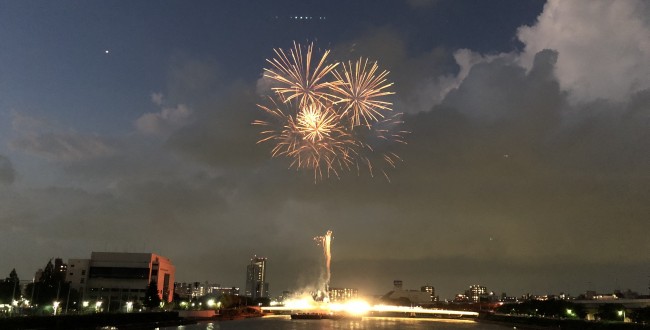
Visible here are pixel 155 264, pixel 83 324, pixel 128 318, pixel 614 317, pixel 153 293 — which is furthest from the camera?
pixel 155 264

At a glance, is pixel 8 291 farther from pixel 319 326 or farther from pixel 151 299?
pixel 319 326

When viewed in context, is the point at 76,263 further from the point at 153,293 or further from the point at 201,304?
the point at 201,304

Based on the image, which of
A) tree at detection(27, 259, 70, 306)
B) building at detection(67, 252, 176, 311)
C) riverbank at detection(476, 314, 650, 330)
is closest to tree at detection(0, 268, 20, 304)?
tree at detection(27, 259, 70, 306)

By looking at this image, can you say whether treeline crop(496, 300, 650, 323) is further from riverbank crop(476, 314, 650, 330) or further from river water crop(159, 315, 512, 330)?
river water crop(159, 315, 512, 330)

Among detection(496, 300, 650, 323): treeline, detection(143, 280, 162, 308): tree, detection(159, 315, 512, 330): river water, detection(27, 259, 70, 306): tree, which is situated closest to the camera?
detection(159, 315, 512, 330): river water

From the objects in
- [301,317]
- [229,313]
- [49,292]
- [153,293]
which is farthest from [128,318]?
[301,317]

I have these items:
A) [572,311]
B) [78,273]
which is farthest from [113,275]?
[572,311]

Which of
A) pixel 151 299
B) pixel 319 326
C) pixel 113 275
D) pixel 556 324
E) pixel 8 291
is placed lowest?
pixel 319 326
